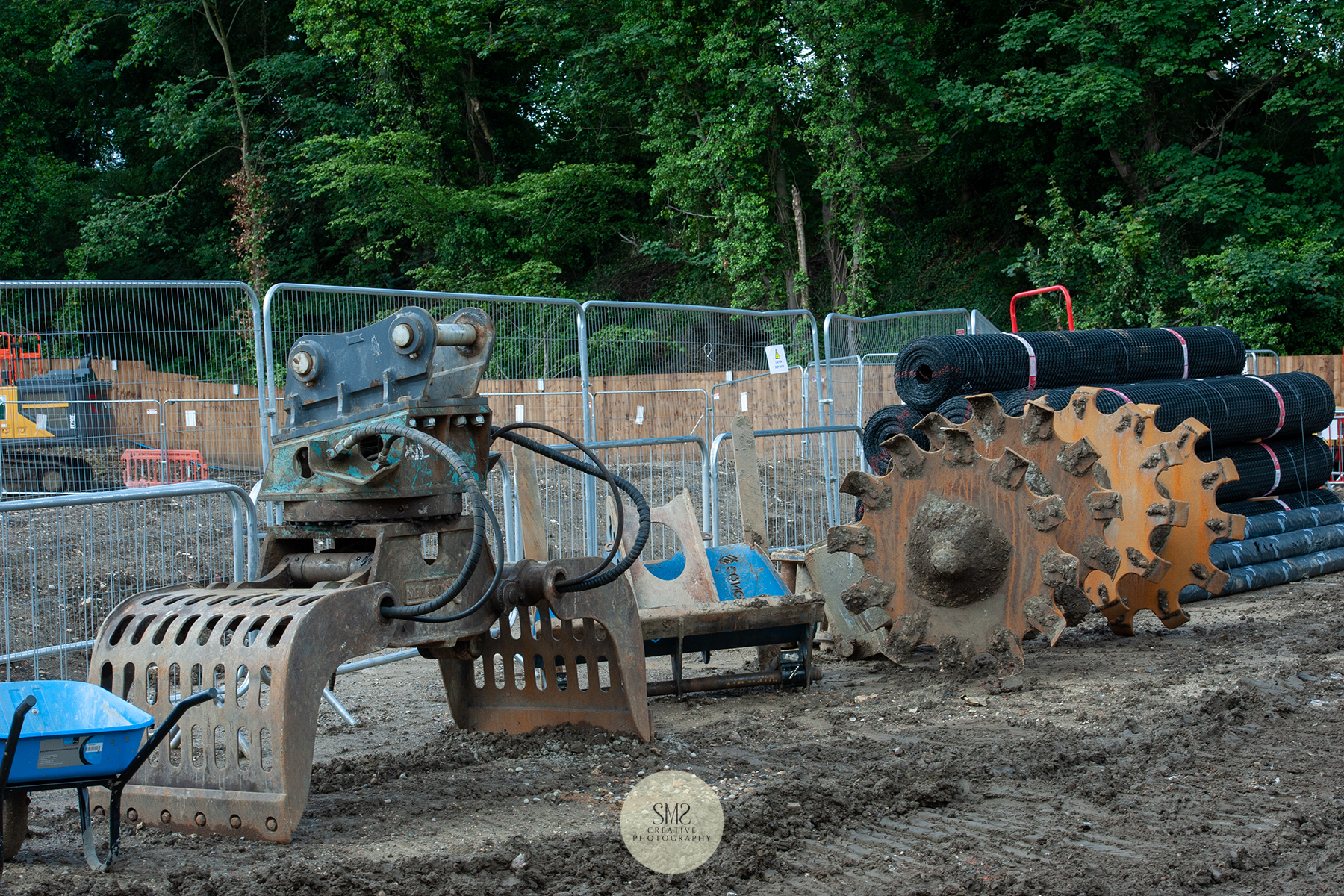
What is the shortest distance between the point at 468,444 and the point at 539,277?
22947 mm

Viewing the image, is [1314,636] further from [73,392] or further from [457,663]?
[73,392]

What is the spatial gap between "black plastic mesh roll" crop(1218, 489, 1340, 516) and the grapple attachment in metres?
8.54

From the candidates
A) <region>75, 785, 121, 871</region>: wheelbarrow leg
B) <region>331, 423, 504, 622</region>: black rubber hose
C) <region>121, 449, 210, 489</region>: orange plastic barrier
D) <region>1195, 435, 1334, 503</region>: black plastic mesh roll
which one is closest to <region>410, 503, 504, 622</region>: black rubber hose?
<region>331, 423, 504, 622</region>: black rubber hose

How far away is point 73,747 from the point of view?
3.48 m

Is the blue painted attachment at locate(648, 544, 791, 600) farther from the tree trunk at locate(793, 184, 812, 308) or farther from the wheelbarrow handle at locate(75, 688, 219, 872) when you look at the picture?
the tree trunk at locate(793, 184, 812, 308)

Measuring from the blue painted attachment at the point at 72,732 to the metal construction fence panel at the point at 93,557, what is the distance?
1.94 meters

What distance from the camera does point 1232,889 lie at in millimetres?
3553

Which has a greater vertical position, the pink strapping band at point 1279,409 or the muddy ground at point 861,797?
the pink strapping band at point 1279,409

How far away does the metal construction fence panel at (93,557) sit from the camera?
5832 mm

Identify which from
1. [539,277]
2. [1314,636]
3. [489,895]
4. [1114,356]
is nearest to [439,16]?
[539,277]

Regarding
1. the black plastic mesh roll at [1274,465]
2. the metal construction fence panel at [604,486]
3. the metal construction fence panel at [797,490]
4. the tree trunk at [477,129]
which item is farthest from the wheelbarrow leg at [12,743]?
the tree trunk at [477,129]

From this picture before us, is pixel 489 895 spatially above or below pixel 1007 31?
below

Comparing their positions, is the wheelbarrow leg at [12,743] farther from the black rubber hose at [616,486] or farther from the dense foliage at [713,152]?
the dense foliage at [713,152]

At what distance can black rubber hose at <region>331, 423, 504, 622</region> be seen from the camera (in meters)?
4.03
